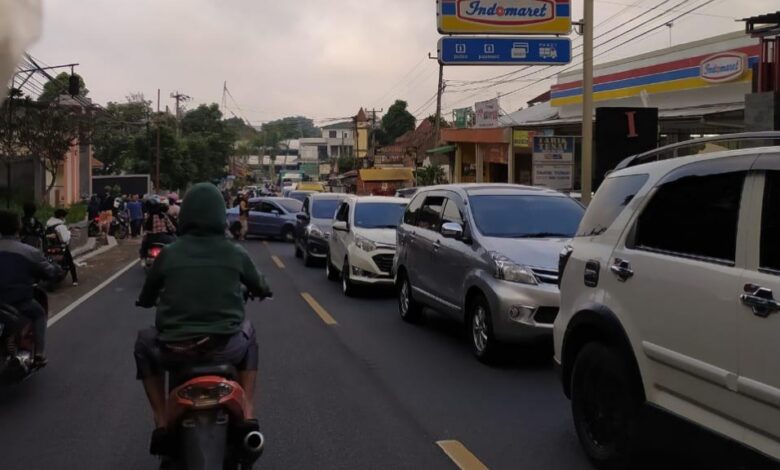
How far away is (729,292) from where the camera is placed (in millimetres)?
3881

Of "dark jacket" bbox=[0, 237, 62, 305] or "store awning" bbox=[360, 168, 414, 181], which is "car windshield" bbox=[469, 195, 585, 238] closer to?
"dark jacket" bbox=[0, 237, 62, 305]

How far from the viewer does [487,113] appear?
3453 centimetres

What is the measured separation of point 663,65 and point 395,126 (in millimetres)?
68175

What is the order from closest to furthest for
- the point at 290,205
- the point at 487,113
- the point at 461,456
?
the point at 461,456 < the point at 290,205 < the point at 487,113

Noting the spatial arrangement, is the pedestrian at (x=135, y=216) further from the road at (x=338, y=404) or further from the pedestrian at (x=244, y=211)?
the road at (x=338, y=404)

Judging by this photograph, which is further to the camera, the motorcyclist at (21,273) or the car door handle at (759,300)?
the motorcyclist at (21,273)

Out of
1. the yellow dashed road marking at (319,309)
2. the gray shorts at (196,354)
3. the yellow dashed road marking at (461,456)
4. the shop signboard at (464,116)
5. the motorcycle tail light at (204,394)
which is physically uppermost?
the shop signboard at (464,116)

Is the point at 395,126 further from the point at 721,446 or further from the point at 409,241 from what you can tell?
the point at 721,446

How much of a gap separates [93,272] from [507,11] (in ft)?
34.9

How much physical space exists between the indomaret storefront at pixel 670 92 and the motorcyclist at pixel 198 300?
484 inches

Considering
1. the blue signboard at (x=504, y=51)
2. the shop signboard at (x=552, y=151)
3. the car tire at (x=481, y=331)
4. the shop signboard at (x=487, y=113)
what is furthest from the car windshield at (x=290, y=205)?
the car tire at (x=481, y=331)

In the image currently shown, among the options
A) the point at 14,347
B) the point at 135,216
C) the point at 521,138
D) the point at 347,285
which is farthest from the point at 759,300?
the point at 135,216

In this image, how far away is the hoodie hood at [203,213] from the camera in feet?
14.2

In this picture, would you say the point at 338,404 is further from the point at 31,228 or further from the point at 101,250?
the point at 101,250
